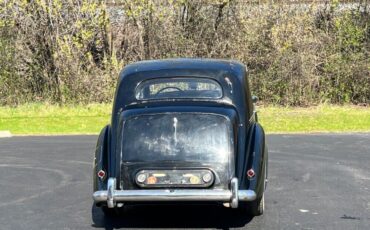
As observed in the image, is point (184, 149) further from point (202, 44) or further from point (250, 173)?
point (202, 44)

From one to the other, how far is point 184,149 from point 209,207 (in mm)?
1250

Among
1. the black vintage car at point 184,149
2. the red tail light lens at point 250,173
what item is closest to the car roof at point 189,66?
the black vintage car at point 184,149

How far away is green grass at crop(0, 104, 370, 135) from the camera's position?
15.4 m

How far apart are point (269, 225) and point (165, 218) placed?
47.4 inches

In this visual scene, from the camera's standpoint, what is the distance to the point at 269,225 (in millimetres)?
6926

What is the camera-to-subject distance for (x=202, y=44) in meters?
21.2

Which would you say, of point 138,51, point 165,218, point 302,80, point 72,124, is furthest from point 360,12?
point 165,218

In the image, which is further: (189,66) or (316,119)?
(316,119)

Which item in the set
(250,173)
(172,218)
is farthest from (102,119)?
(250,173)

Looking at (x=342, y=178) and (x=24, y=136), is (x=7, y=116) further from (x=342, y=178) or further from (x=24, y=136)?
(x=342, y=178)

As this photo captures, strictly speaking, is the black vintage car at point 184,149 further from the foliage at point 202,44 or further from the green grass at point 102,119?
the foliage at point 202,44

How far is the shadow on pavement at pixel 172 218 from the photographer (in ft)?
23.2

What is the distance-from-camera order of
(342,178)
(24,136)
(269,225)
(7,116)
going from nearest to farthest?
(269,225) < (342,178) < (24,136) < (7,116)

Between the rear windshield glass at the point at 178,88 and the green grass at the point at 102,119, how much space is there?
7.61m
